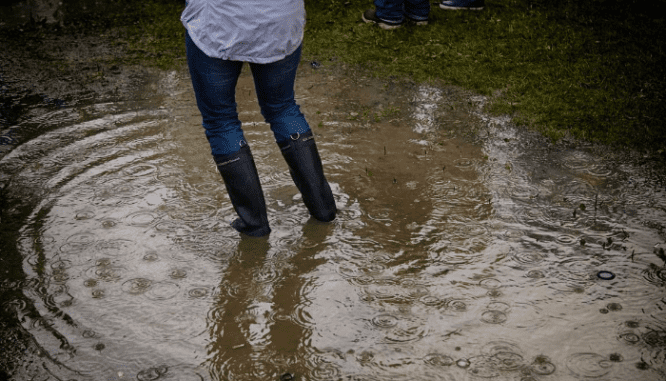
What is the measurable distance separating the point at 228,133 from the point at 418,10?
13.3 ft

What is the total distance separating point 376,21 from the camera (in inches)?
268

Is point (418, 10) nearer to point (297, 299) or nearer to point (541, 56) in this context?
point (541, 56)

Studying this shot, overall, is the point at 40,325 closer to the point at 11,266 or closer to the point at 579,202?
the point at 11,266

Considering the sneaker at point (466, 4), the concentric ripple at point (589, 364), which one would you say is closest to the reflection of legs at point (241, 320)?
the concentric ripple at point (589, 364)

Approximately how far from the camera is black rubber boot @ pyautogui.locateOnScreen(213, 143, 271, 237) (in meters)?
3.29

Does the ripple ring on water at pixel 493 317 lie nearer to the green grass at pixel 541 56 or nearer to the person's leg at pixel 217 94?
the person's leg at pixel 217 94

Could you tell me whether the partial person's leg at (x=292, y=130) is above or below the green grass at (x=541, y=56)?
above

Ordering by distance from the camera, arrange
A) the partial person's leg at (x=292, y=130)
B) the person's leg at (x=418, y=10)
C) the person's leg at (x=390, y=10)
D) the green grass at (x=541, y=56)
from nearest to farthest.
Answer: the partial person's leg at (x=292, y=130) → the green grass at (x=541, y=56) → the person's leg at (x=390, y=10) → the person's leg at (x=418, y=10)

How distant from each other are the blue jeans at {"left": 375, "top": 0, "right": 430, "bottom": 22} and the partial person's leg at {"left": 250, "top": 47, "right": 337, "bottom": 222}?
11.4ft

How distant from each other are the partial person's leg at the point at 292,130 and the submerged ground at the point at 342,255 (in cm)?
20

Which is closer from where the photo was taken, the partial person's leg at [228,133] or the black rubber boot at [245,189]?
the partial person's leg at [228,133]

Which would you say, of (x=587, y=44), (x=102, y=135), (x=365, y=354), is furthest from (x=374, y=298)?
(x=587, y=44)

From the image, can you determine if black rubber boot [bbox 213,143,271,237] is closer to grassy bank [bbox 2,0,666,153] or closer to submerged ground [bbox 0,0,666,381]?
submerged ground [bbox 0,0,666,381]

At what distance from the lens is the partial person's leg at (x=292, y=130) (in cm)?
321
